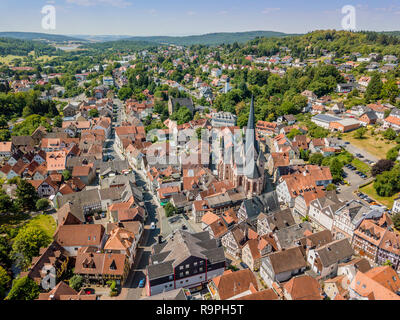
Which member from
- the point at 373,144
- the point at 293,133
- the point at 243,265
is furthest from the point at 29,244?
the point at 373,144

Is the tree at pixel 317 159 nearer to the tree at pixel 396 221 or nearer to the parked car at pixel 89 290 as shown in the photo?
the tree at pixel 396 221

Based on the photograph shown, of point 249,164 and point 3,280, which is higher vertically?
point 249,164

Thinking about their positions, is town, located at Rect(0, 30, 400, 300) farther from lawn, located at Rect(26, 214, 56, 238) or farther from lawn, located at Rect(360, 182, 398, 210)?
lawn, located at Rect(26, 214, 56, 238)

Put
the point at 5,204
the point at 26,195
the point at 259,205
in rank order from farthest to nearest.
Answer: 1. the point at 26,195
2. the point at 5,204
3. the point at 259,205

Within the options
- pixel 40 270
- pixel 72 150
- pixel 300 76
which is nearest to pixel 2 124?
pixel 72 150

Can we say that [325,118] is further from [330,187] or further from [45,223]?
[45,223]

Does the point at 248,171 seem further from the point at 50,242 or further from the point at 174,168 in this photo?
the point at 50,242
